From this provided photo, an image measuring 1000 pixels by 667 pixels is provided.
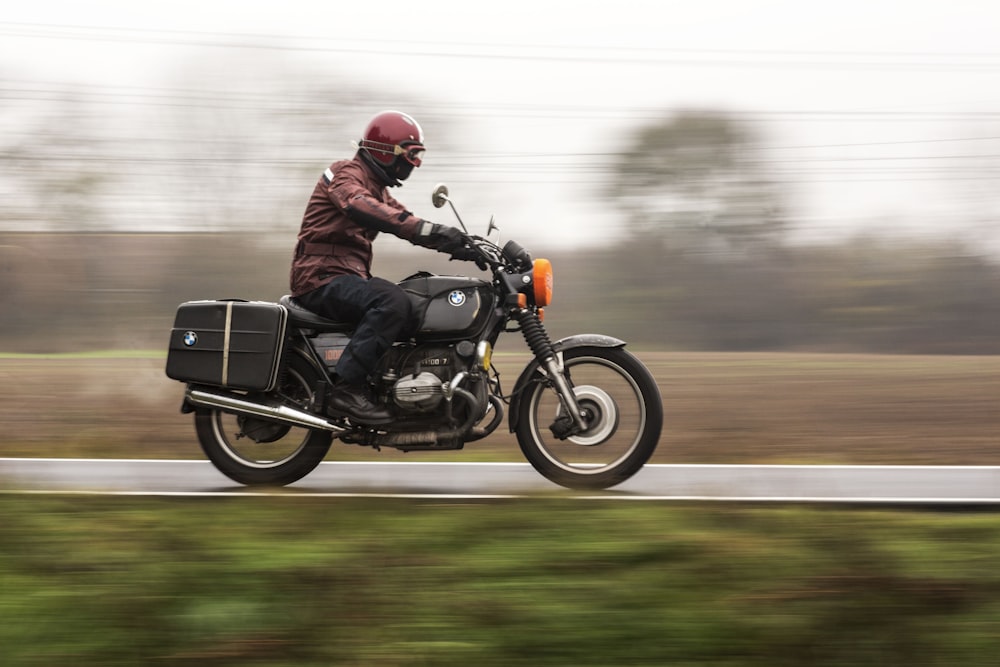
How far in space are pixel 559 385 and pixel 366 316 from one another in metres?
1.03

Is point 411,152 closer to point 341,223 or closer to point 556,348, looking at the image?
point 341,223

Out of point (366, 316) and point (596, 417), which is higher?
point (366, 316)

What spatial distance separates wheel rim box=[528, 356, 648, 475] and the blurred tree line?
1265cm

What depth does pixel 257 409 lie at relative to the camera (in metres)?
6.07

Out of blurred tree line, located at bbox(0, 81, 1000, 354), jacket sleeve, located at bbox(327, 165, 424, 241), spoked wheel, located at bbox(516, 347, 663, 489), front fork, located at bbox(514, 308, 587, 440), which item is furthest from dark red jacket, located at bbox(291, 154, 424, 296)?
blurred tree line, located at bbox(0, 81, 1000, 354)

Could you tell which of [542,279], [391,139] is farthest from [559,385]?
[391,139]

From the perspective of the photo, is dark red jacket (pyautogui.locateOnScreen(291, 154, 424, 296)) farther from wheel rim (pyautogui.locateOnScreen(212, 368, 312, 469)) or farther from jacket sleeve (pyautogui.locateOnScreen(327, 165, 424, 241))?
wheel rim (pyautogui.locateOnScreen(212, 368, 312, 469))

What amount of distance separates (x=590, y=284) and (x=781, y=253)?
431 centimetres

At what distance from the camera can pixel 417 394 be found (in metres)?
5.94

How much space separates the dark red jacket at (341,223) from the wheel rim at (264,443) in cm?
51

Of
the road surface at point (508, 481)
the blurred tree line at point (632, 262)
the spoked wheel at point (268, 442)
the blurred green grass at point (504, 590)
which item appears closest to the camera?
the blurred green grass at point (504, 590)

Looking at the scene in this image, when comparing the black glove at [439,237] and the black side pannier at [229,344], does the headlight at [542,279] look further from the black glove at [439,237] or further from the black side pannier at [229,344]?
the black side pannier at [229,344]

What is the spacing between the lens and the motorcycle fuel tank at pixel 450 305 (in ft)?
19.6

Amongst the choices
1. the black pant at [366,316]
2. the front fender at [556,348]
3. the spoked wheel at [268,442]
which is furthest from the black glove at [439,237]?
the spoked wheel at [268,442]
